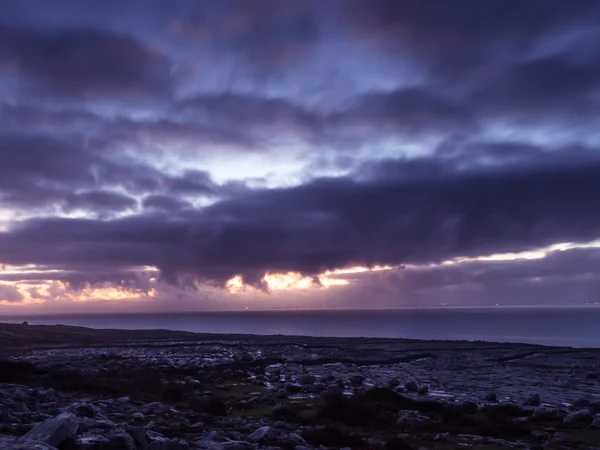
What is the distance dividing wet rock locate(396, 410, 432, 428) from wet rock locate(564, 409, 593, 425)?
5.72 meters

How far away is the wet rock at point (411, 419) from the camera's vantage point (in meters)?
20.1

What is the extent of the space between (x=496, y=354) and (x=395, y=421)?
45.1 meters

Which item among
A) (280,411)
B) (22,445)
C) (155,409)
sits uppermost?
(22,445)

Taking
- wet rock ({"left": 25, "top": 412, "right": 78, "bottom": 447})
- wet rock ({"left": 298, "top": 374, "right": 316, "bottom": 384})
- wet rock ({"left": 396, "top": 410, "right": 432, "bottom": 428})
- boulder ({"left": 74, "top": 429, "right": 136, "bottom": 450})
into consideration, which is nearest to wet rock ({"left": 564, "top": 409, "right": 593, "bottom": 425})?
wet rock ({"left": 396, "top": 410, "right": 432, "bottom": 428})

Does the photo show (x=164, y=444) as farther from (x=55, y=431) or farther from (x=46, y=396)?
(x=46, y=396)

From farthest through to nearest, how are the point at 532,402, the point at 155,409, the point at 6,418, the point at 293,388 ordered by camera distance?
the point at 293,388 < the point at 532,402 < the point at 155,409 < the point at 6,418

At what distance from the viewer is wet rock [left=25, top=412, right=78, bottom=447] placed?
36.7ft

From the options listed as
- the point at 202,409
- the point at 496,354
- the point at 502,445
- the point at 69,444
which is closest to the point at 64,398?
the point at 202,409

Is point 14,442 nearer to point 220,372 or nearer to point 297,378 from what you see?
point 297,378

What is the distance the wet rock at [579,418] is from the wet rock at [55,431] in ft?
61.6

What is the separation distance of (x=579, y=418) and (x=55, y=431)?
65.4ft

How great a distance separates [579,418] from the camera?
2136 centimetres

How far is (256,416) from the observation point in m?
21.4

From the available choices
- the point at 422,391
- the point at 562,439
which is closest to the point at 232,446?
the point at 562,439
